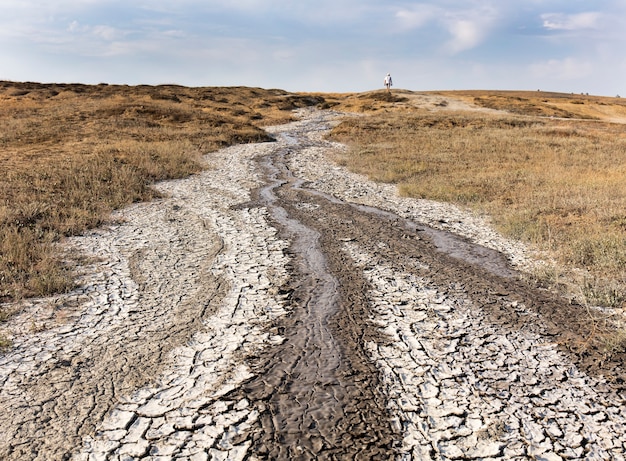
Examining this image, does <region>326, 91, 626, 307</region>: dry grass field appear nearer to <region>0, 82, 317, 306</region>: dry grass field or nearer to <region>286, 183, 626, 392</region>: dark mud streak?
<region>286, 183, 626, 392</region>: dark mud streak

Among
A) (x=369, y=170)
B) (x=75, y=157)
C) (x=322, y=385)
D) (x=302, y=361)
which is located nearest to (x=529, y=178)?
(x=369, y=170)

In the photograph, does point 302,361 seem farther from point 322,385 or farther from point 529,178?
point 529,178

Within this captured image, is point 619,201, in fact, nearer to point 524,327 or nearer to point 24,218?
point 524,327

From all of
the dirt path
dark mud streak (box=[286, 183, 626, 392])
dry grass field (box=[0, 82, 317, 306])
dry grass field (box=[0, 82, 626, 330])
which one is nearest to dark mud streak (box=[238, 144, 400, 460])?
the dirt path

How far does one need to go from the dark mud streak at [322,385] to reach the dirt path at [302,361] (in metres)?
0.02

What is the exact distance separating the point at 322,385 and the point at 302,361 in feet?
1.58

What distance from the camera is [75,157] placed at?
732 inches

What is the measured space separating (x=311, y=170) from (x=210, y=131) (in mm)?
14239

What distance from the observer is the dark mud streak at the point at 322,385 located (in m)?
3.62

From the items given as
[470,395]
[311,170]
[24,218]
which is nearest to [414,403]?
[470,395]

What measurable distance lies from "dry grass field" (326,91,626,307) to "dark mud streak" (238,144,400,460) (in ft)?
11.6

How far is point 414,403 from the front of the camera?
4141 millimetres

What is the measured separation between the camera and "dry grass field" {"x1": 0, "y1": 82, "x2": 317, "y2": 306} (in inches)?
315

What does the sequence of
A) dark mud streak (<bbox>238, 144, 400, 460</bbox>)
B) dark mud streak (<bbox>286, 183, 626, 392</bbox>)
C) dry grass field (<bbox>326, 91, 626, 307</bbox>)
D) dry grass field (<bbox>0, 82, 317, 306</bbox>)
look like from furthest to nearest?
dry grass field (<bbox>0, 82, 317, 306</bbox>)
dry grass field (<bbox>326, 91, 626, 307</bbox>)
dark mud streak (<bbox>286, 183, 626, 392</bbox>)
dark mud streak (<bbox>238, 144, 400, 460</bbox>)
